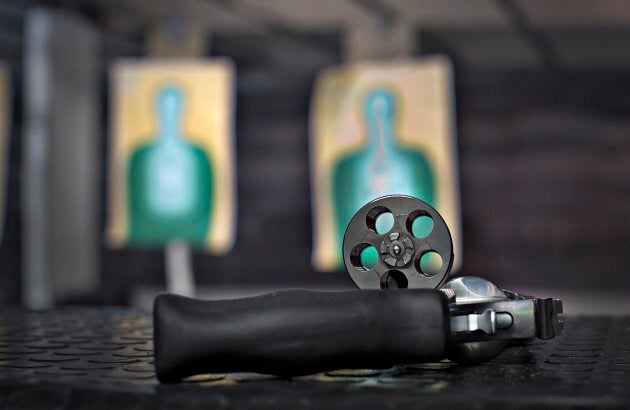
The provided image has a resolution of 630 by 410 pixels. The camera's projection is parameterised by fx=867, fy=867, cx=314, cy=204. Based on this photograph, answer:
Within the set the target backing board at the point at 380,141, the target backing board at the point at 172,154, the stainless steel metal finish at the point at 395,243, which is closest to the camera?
the stainless steel metal finish at the point at 395,243

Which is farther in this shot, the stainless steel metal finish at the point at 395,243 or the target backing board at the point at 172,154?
the target backing board at the point at 172,154

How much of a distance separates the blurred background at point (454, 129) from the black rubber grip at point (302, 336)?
306 centimetres

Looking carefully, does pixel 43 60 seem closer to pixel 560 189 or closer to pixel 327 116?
pixel 327 116

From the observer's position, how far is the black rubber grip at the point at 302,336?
1.36 feet

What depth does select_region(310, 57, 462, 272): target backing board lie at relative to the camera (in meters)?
3.43

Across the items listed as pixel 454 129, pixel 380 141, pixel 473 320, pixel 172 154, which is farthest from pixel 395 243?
pixel 454 129

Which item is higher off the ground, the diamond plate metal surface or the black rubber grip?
the black rubber grip

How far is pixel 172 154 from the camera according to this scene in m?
3.61

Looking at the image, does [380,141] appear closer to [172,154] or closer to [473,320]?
[172,154]

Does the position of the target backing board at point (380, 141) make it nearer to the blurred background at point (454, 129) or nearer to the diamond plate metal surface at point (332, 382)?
the blurred background at point (454, 129)

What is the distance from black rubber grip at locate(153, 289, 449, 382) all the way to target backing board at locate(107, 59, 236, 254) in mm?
3126

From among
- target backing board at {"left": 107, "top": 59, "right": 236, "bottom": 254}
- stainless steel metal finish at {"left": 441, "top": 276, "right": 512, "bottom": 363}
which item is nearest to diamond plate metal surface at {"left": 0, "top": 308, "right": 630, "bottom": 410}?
stainless steel metal finish at {"left": 441, "top": 276, "right": 512, "bottom": 363}

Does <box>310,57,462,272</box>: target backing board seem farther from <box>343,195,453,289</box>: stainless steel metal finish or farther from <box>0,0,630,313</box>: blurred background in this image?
<box>343,195,453,289</box>: stainless steel metal finish

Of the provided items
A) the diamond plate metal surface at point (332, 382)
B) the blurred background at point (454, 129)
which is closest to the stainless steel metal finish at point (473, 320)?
the diamond plate metal surface at point (332, 382)
